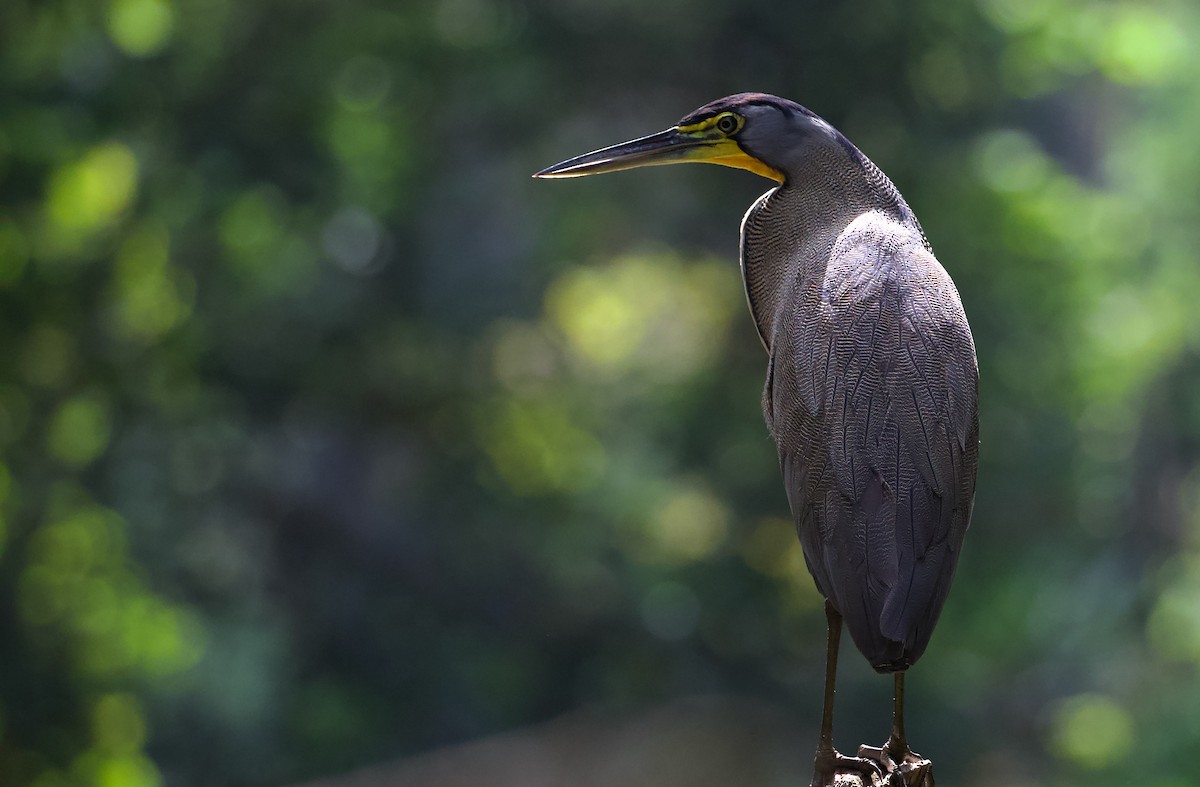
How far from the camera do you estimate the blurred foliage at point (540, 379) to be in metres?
9.38

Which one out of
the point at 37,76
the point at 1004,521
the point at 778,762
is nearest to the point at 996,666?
the point at 1004,521

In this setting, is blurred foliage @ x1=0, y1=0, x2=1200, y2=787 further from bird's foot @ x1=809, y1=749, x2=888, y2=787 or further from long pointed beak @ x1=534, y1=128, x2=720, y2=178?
bird's foot @ x1=809, y1=749, x2=888, y2=787

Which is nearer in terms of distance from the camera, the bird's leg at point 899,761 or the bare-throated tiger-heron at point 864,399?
the bare-throated tiger-heron at point 864,399

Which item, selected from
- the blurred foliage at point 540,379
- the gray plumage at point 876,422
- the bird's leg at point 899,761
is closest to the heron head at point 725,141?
the gray plumage at point 876,422

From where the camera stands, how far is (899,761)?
342 cm

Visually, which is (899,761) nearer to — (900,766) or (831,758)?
(900,766)

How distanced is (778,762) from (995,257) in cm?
395

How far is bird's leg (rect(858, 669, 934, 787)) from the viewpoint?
3.32 metres

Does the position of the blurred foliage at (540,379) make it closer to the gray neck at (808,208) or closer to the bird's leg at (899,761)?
the gray neck at (808,208)

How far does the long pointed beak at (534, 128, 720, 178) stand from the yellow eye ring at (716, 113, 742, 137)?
0.8 inches

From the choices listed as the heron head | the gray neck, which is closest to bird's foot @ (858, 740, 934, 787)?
the gray neck

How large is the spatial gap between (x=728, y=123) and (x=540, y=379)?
749cm

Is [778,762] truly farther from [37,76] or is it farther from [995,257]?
[37,76]

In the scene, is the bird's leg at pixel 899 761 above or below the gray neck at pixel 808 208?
below
